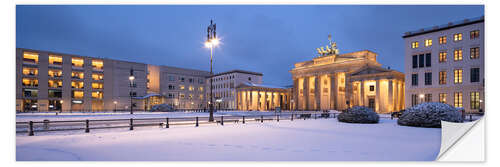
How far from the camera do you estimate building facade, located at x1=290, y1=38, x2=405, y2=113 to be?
5303 cm

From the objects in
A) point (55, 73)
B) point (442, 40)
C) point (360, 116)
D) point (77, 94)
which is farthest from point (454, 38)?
point (55, 73)

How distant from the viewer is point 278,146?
350 inches

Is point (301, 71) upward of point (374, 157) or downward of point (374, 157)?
upward

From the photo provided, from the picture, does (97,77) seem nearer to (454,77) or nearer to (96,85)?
(96,85)

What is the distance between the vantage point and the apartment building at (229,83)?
295 feet

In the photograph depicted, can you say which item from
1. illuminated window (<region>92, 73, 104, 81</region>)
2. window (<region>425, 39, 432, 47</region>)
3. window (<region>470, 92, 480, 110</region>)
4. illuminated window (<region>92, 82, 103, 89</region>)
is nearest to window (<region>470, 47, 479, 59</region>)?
window (<region>470, 92, 480, 110</region>)

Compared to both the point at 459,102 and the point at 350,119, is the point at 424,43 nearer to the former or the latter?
the point at 459,102

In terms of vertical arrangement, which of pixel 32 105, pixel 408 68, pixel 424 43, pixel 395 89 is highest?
pixel 424 43

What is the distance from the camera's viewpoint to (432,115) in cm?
1596

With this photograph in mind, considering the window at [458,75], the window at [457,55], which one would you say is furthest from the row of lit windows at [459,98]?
the window at [457,55]

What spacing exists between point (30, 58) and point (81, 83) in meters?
12.0

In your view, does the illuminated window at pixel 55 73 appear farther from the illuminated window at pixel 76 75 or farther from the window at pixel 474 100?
the window at pixel 474 100
